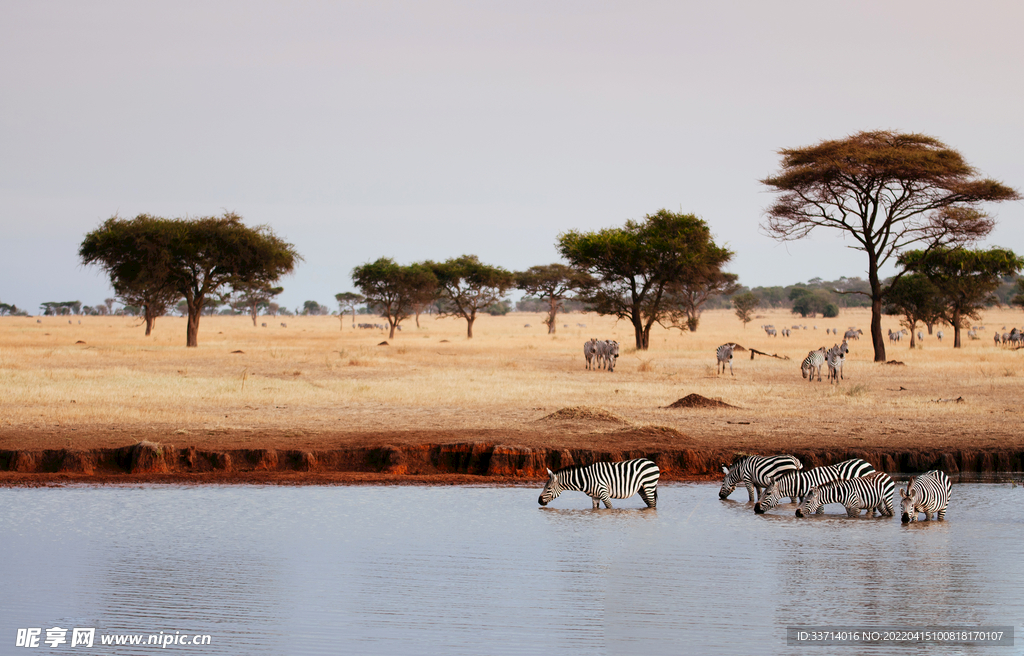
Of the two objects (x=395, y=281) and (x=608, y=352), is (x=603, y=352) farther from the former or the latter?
(x=395, y=281)

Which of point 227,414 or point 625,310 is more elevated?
point 625,310

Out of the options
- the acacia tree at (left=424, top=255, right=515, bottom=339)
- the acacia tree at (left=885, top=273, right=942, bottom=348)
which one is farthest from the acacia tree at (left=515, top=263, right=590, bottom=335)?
the acacia tree at (left=885, top=273, right=942, bottom=348)

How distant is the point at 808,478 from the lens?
10.7 metres

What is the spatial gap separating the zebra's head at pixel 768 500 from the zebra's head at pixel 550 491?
2.30m

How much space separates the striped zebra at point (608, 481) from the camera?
10625 mm

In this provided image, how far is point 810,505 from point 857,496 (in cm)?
52

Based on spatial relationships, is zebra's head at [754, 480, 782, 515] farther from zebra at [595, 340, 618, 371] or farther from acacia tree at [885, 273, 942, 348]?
acacia tree at [885, 273, 942, 348]

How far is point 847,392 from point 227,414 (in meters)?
14.6

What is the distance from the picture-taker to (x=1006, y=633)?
6355 mm

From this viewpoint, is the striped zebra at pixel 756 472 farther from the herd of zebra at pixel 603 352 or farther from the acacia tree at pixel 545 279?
the acacia tree at pixel 545 279

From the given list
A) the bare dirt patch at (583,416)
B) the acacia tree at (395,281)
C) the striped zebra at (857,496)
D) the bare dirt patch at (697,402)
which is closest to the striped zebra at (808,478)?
the striped zebra at (857,496)

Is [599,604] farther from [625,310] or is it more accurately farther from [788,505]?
[625,310]

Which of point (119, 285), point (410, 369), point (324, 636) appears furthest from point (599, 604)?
point (119, 285)

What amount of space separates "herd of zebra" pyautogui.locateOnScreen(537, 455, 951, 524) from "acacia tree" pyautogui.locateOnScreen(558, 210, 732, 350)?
1243 inches
